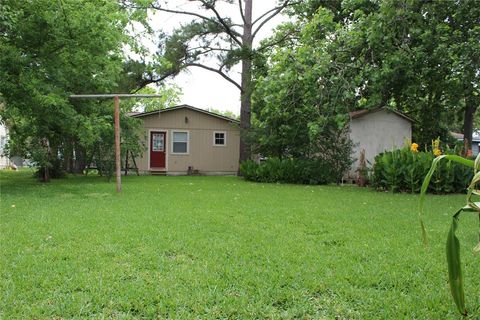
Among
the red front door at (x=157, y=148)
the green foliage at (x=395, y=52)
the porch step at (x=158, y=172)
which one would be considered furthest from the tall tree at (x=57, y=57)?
the red front door at (x=157, y=148)

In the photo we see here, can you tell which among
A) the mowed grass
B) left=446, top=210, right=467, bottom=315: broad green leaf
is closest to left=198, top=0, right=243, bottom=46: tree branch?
the mowed grass

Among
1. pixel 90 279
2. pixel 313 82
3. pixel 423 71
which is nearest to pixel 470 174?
pixel 423 71

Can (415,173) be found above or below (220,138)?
below

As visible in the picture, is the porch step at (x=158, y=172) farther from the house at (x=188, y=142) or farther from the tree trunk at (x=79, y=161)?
the tree trunk at (x=79, y=161)

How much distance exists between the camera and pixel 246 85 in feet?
54.2

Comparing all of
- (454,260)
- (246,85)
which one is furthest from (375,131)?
(454,260)

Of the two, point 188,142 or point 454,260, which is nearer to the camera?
point 454,260

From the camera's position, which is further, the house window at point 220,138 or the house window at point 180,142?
the house window at point 220,138

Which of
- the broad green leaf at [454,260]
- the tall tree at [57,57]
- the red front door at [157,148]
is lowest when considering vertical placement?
the broad green leaf at [454,260]

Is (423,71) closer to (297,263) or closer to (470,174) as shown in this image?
(470,174)

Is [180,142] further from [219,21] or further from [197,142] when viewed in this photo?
[219,21]

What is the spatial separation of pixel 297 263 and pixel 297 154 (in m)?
11.2

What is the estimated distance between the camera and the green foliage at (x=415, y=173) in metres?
9.95

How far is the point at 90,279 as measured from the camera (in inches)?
119
